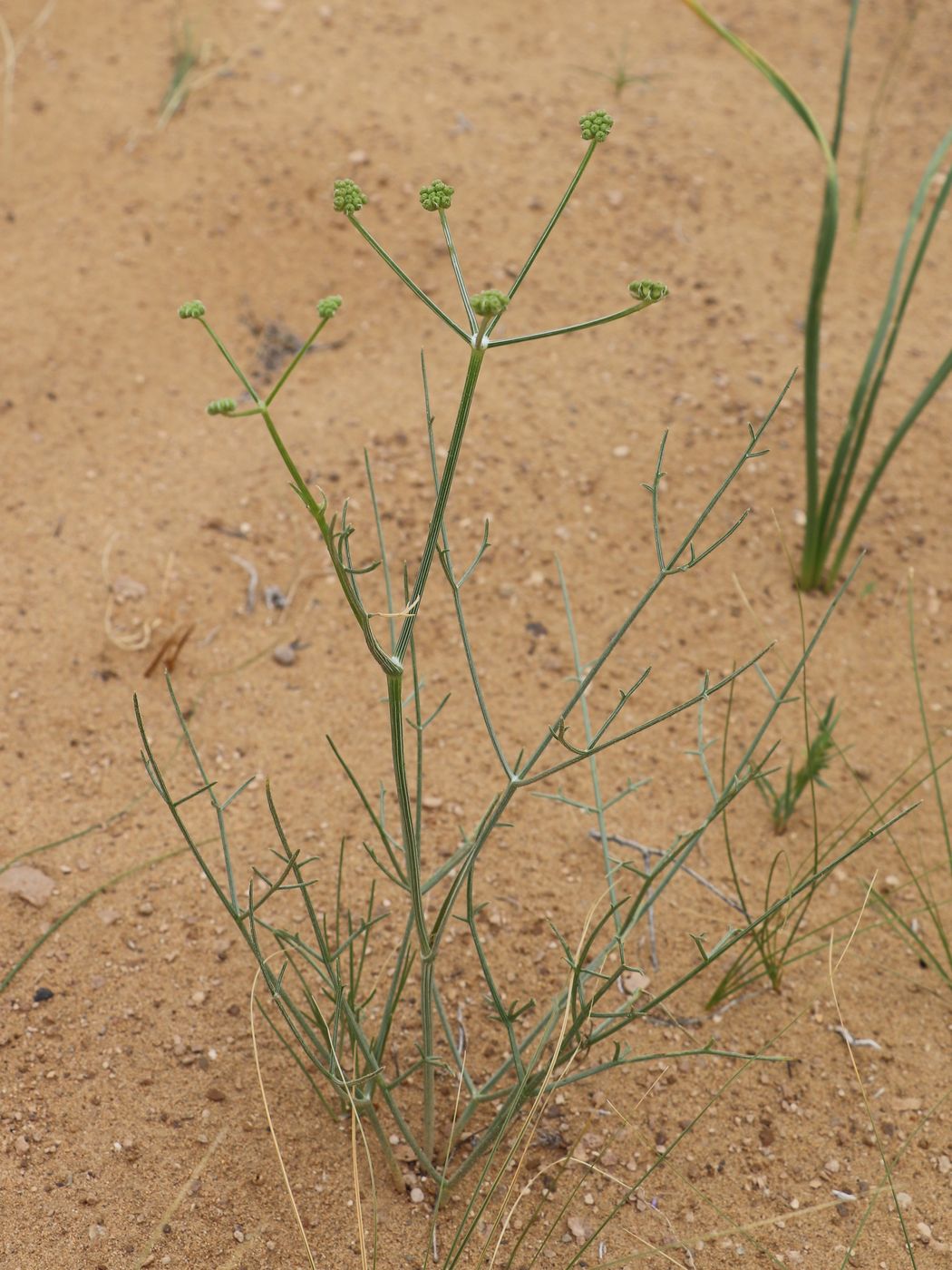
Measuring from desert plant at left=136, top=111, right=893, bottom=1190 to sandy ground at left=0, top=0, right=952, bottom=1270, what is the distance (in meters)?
0.07

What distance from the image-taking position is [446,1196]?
4.49 ft

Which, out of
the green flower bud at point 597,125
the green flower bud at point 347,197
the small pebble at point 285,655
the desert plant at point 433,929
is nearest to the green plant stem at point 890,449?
the desert plant at point 433,929

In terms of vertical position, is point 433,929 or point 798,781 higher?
point 433,929

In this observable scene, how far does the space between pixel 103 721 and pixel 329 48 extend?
2.25 meters

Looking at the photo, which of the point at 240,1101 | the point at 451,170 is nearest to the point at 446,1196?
the point at 240,1101

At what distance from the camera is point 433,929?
1.18 metres

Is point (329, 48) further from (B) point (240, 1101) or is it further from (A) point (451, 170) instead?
(B) point (240, 1101)

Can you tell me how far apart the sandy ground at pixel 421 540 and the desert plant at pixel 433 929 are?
66 mm

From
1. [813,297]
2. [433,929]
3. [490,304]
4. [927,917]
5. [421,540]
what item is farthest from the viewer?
[421,540]

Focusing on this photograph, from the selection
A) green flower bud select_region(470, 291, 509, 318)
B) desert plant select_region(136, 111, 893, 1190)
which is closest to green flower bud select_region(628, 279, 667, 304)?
desert plant select_region(136, 111, 893, 1190)

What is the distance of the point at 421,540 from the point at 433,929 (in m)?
1.16

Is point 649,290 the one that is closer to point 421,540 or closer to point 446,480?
point 446,480

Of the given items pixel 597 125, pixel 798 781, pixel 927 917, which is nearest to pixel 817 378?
pixel 798 781

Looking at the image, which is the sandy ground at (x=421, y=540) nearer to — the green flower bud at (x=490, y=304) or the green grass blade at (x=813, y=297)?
the green grass blade at (x=813, y=297)
